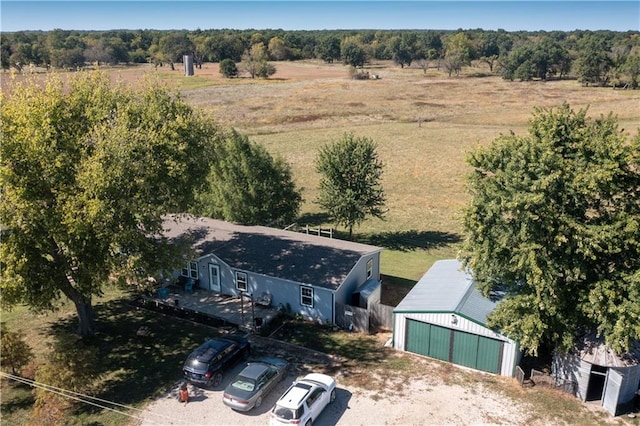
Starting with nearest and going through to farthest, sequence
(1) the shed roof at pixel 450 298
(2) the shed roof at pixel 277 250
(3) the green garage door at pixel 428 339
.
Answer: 1. (1) the shed roof at pixel 450 298
2. (3) the green garage door at pixel 428 339
3. (2) the shed roof at pixel 277 250

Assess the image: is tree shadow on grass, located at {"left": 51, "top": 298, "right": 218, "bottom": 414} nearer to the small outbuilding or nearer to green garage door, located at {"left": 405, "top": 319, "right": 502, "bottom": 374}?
green garage door, located at {"left": 405, "top": 319, "right": 502, "bottom": 374}

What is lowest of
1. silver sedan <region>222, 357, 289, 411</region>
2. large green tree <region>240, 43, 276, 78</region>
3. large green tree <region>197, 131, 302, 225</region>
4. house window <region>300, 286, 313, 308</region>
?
silver sedan <region>222, 357, 289, 411</region>

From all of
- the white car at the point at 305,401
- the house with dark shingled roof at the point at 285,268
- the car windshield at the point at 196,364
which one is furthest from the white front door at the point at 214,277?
the white car at the point at 305,401

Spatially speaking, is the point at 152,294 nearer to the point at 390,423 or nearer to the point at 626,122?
the point at 390,423

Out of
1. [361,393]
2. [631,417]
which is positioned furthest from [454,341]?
[631,417]

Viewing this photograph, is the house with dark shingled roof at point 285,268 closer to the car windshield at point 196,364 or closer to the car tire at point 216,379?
the car tire at point 216,379

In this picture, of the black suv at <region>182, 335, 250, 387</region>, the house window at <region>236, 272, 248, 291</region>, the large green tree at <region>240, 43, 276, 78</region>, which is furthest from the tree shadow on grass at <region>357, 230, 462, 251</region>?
the large green tree at <region>240, 43, 276, 78</region>
